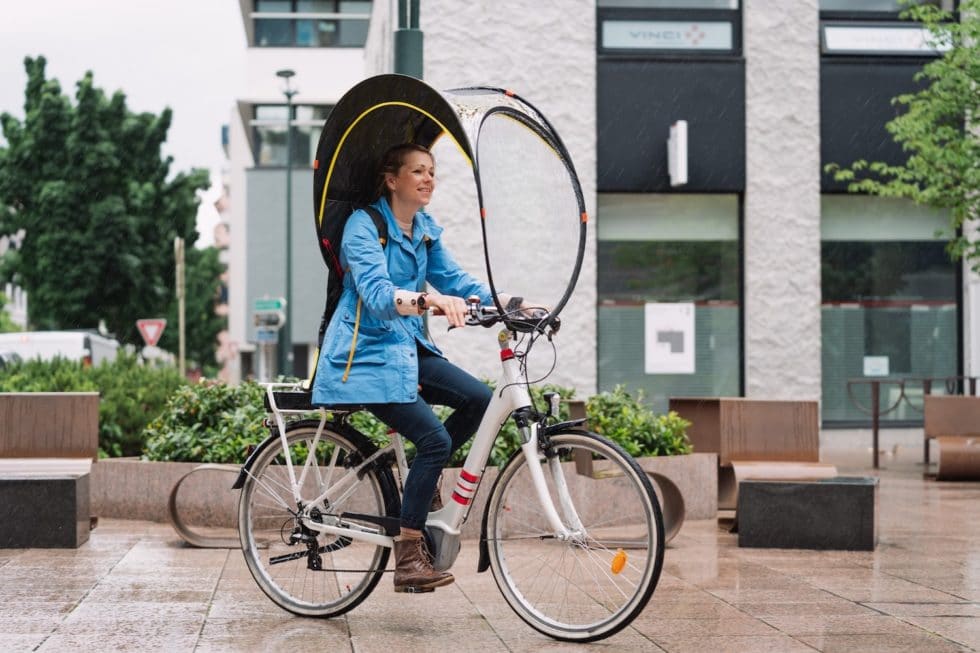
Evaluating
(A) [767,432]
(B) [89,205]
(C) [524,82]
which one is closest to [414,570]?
(A) [767,432]

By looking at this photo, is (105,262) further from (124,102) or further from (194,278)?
(194,278)

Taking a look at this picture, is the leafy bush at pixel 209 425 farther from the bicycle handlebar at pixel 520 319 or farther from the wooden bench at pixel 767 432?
the bicycle handlebar at pixel 520 319

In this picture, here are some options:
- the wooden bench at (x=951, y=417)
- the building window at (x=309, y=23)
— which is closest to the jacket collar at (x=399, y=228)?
the wooden bench at (x=951, y=417)

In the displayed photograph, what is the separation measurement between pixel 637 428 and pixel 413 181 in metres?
4.27

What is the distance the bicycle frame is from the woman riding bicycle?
0.09 meters

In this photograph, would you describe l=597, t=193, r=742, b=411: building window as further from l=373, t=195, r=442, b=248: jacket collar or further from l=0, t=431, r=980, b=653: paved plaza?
l=373, t=195, r=442, b=248: jacket collar

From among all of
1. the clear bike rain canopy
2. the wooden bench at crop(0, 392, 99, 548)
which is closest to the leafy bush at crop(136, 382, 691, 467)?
the wooden bench at crop(0, 392, 99, 548)

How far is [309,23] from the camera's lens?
46.6 metres

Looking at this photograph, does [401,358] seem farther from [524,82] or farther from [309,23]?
[309,23]

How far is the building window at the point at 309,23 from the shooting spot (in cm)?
4666

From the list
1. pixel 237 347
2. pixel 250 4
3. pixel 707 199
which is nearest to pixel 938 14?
pixel 707 199

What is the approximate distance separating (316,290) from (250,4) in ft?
34.7

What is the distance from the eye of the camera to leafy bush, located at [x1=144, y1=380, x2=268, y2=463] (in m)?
8.86

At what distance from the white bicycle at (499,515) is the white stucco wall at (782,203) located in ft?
38.0
